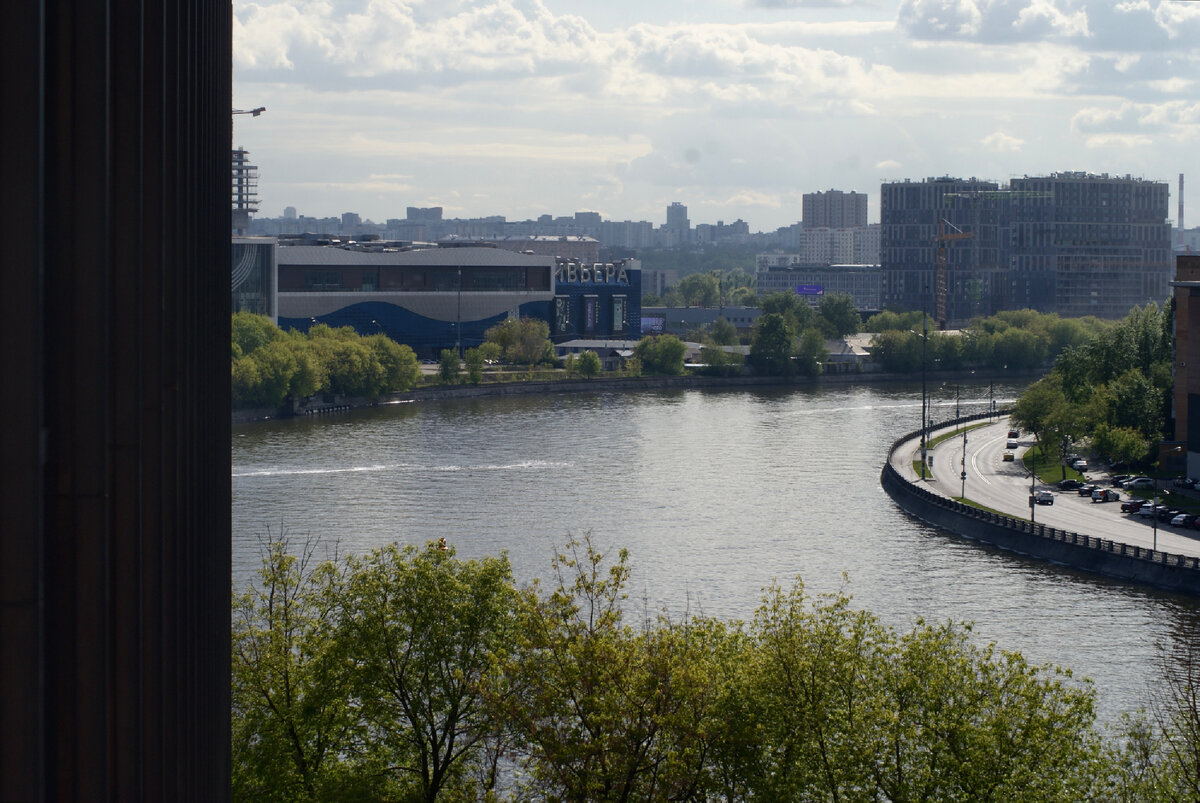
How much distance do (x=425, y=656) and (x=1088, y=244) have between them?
312 feet

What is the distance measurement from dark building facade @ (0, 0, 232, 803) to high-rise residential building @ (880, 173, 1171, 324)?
9525 cm

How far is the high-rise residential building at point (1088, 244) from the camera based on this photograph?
96625mm

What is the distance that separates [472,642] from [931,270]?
316ft

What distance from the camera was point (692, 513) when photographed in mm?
27859

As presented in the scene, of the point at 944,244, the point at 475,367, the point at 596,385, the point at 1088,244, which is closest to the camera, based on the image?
the point at 475,367

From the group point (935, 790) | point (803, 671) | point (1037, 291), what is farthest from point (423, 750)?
point (1037, 291)

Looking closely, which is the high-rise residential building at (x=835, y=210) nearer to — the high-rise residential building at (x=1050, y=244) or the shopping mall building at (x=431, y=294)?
the high-rise residential building at (x=1050, y=244)

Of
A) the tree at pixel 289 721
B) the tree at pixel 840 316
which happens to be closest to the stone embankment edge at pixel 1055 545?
the tree at pixel 289 721

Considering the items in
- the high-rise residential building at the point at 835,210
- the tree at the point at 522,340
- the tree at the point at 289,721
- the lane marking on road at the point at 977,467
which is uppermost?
the high-rise residential building at the point at 835,210

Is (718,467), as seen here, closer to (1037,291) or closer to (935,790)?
(935,790)

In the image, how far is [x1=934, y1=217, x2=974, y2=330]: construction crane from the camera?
89312 mm

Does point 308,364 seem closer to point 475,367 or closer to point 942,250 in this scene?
point 475,367

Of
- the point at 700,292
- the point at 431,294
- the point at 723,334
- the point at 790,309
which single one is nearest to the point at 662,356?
the point at 723,334

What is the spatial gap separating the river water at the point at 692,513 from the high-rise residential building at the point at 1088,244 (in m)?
53.4
